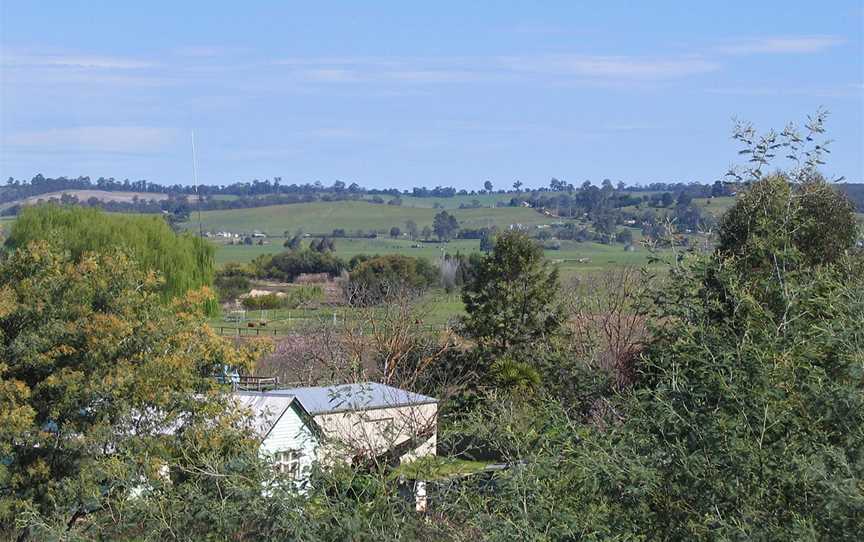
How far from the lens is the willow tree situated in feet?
166

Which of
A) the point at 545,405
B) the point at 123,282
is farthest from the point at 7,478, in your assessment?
the point at 545,405

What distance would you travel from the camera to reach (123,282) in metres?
19.5

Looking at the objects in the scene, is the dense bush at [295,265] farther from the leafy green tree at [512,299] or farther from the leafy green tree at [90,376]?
the leafy green tree at [90,376]

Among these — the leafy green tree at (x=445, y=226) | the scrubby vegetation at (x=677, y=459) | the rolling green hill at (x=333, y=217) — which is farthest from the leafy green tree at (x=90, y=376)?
the rolling green hill at (x=333, y=217)

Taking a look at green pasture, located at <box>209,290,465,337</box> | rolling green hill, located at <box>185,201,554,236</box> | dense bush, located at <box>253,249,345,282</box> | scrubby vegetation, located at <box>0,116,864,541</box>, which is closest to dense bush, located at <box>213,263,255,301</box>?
green pasture, located at <box>209,290,465,337</box>

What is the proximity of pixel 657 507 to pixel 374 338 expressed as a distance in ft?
93.1

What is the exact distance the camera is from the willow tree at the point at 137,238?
50.5 m

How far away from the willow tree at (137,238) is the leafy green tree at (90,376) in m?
30.3

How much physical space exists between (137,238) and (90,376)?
35489mm

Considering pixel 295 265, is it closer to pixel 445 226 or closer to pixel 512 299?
pixel 512 299

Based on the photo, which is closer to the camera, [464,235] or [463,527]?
[463,527]

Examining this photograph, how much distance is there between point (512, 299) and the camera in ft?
125

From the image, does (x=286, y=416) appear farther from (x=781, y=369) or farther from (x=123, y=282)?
(x=781, y=369)

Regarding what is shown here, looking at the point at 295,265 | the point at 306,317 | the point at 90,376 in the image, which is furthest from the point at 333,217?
the point at 90,376
